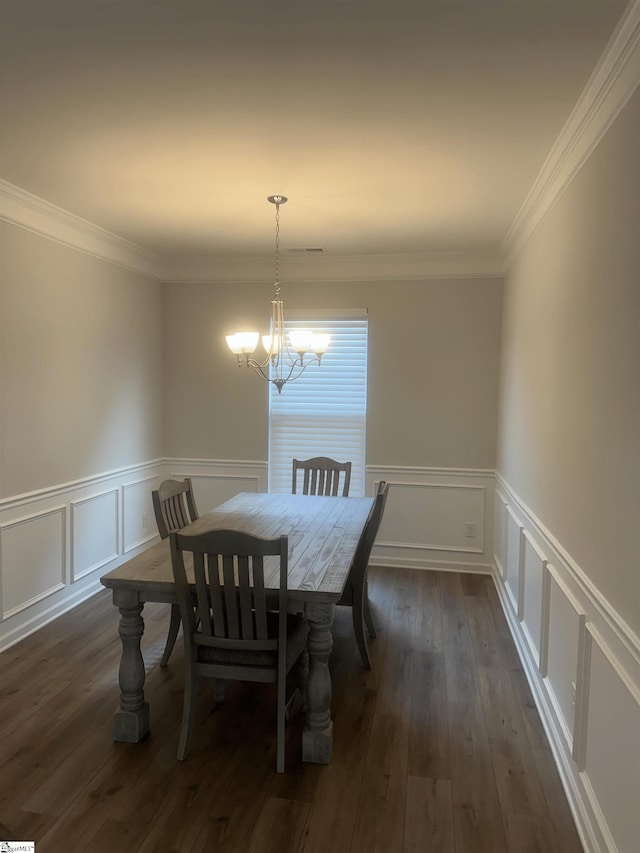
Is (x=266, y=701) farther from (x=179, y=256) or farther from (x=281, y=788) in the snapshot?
(x=179, y=256)

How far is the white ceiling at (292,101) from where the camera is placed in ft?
5.52

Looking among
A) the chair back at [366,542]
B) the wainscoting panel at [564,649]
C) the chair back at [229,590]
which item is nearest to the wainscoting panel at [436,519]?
the chair back at [366,542]

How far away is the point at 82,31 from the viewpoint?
1751mm

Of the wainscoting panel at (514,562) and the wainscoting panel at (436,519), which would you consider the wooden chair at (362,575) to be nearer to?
the wainscoting panel at (514,562)

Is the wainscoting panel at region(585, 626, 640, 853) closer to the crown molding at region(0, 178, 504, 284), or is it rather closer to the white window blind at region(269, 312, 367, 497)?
the white window blind at region(269, 312, 367, 497)

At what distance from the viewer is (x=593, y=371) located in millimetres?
2070

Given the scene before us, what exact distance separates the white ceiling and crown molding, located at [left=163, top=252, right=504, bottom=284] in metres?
1.06

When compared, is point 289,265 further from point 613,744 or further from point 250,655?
point 613,744

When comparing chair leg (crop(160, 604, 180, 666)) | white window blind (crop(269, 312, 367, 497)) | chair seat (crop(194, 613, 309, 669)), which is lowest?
chair leg (crop(160, 604, 180, 666))

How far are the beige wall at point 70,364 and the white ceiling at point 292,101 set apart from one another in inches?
20.2

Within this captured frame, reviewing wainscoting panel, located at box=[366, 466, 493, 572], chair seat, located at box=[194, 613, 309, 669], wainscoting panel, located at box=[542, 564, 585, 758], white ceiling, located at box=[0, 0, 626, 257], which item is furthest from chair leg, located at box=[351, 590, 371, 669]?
white ceiling, located at box=[0, 0, 626, 257]

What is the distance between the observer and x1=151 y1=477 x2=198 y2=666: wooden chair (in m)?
3.05

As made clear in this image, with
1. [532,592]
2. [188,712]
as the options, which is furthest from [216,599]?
[532,592]

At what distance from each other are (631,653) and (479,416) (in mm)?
3231
